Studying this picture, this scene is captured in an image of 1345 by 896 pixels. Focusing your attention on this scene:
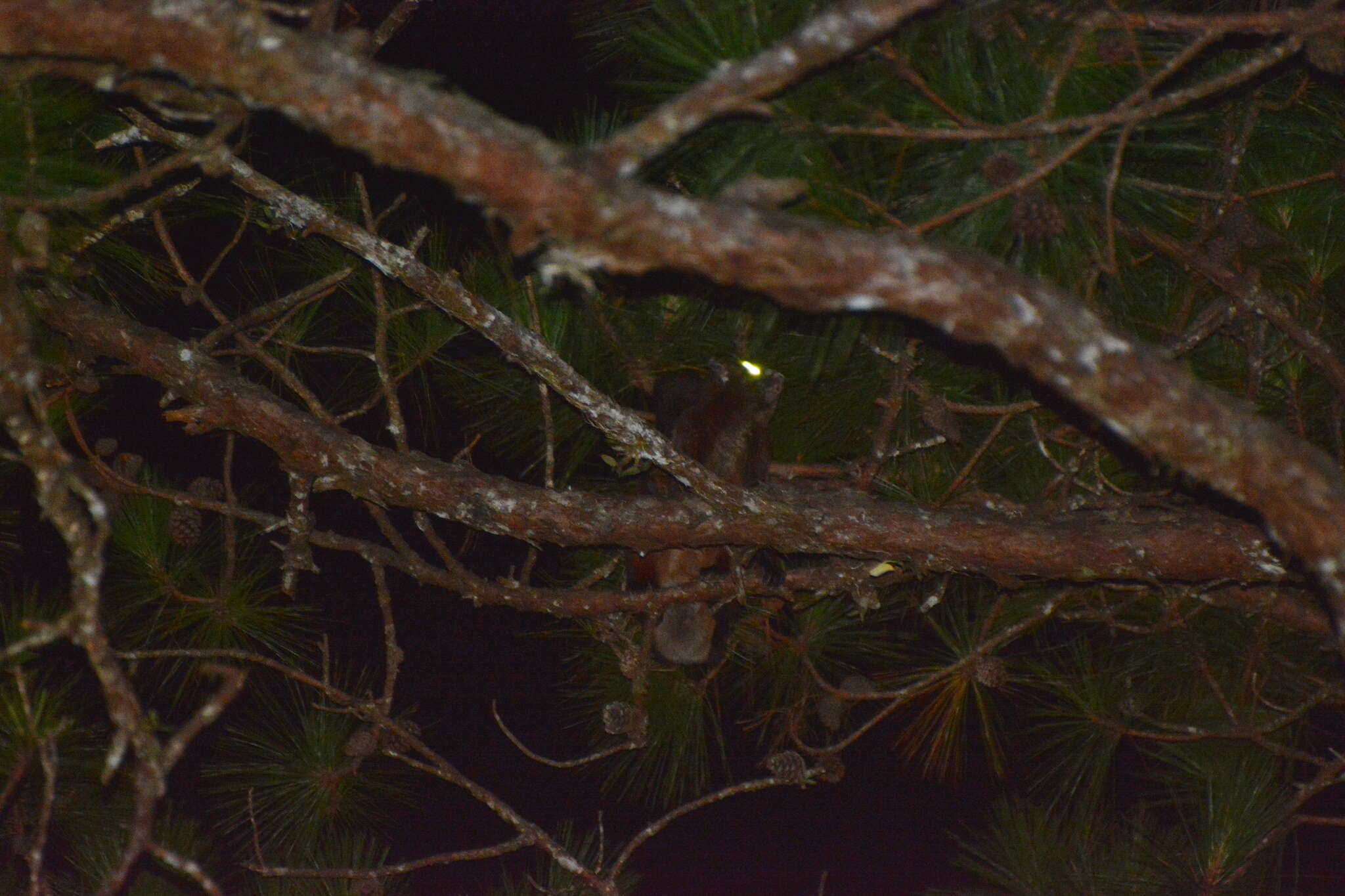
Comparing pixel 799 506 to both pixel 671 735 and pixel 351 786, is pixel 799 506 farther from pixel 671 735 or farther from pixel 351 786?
pixel 351 786

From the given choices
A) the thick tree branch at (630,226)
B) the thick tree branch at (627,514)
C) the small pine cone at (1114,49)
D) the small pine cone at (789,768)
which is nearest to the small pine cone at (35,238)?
the thick tree branch at (630,226)

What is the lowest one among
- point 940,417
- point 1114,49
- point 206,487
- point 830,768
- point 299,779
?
point 299,779

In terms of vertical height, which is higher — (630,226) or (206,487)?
(630,226)

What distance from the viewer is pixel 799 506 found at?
1580 millimetres

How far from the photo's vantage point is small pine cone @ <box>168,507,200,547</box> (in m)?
1.86

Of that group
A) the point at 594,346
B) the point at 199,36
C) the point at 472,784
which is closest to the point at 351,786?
the point at 472,784

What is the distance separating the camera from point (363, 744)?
71.4 inches

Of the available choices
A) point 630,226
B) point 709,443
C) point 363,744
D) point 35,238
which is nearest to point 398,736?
point 363,744

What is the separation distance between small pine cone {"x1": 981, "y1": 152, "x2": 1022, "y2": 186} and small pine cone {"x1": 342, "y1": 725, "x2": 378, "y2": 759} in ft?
4.37

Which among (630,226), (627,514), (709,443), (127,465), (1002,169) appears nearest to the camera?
(630,226)

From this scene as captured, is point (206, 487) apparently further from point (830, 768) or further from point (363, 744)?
point (830, 768)

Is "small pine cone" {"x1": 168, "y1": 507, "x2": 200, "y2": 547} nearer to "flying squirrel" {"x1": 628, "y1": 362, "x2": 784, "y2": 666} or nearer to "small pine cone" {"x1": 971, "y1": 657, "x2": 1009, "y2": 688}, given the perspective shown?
"flying squirrel" {"x1": 628, "y1": 362, "x2": 784, "y2": 666}

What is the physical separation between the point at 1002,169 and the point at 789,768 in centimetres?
107

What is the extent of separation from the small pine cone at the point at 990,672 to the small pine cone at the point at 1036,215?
0.91 m
